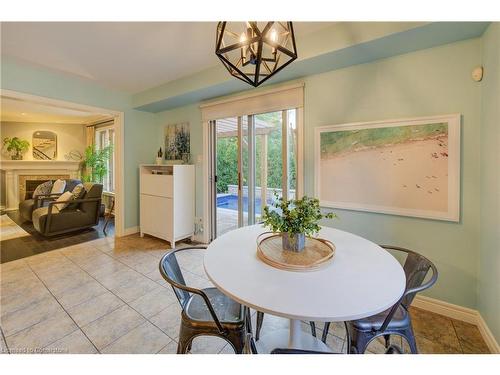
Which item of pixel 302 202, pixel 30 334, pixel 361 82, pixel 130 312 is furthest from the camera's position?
pixel 361 82

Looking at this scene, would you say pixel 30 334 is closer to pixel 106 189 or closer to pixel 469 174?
pixel 469 174

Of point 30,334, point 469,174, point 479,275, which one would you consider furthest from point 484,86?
point 30,334

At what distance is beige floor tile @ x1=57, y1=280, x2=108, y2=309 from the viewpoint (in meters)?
1.98

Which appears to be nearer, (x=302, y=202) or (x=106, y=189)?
(x=302, y=202)

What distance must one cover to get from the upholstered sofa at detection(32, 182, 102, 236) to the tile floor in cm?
86

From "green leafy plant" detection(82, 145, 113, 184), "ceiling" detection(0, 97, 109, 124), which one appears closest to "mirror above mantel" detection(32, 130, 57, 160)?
"ceiling" detection(0, 97, 109, 124)

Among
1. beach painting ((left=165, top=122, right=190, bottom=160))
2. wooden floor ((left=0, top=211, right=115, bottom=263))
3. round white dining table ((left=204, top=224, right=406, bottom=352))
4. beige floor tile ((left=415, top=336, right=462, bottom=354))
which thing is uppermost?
beach painting ((left=165, top=122, right=190, bottom=160))

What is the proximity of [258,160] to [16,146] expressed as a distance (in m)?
6.62

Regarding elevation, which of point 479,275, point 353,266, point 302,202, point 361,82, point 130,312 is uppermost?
point 361,82

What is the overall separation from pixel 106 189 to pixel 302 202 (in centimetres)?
590

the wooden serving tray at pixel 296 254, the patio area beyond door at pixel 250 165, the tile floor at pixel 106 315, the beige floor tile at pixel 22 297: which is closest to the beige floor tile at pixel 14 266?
the tile floor at pixel 106 315

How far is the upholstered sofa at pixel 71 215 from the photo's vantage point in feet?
11.7

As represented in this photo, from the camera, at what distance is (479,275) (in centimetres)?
170

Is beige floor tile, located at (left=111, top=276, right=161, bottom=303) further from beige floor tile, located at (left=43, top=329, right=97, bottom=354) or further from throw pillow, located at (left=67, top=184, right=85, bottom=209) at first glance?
throw pillow, located at (left=67, top=184, right=85, bottom=209)
